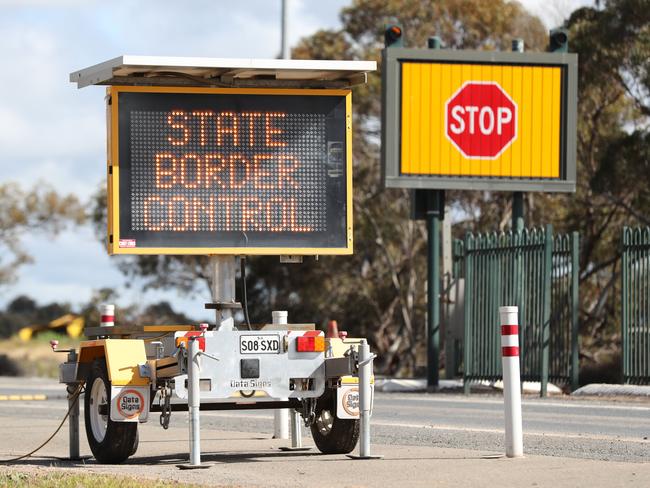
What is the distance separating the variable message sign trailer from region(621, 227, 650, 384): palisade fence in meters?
11.8

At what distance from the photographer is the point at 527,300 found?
24.7 m

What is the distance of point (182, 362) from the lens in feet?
36.1

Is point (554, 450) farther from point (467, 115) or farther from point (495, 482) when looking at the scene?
point (467, 115)

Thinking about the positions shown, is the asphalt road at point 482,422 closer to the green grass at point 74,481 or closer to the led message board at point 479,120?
the green grass at point 74,481

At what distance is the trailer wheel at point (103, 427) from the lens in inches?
449

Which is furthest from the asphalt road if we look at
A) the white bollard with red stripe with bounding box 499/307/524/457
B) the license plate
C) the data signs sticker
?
the data signs sticker

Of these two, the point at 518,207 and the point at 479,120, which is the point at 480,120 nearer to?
the point at 479,120

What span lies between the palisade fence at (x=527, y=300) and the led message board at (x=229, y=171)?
11.9 metres

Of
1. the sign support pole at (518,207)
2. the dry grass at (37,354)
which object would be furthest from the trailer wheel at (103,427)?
the dry grass at (37,354)

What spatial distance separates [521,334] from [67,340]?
29672 mm

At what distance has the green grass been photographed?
9.54 metres

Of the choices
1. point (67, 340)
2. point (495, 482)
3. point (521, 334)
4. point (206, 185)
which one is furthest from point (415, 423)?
point (67, 340)

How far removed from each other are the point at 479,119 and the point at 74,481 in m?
19.0

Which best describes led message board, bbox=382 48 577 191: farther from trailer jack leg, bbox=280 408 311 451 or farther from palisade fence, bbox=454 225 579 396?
trailer jack leg, bbox=280 408 311 451
